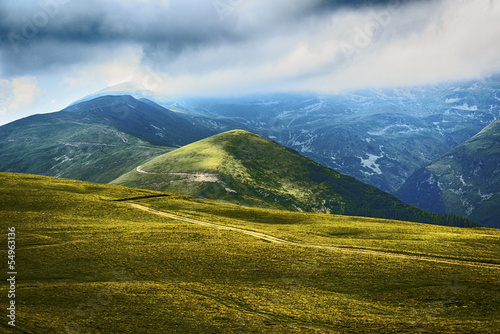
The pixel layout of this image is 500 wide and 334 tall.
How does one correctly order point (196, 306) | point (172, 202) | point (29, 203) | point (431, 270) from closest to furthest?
point (196, 306), point (431, 270), point (29, 203), point (172, 202)

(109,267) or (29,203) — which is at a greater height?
(29,203)

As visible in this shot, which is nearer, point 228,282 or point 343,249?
point 228,282

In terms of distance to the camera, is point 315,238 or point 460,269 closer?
point 460,269

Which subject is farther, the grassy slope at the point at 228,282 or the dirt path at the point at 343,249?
the dirt path at the point at 343,249

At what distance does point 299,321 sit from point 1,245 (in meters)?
51.1

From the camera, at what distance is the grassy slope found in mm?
35688

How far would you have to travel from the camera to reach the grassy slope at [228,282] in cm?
3569

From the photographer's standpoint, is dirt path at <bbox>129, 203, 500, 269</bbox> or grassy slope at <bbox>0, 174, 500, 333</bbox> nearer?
grassy slope at <bbox>0, 174, 500, 333</bbox>

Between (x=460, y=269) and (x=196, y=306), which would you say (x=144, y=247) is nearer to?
(x=196, y=306)

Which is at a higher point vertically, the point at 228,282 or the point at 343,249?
the point at 343,249

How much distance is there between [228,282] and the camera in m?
47.1

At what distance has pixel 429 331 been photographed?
34.1 m

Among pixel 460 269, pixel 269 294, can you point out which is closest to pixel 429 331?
pixel 269 294

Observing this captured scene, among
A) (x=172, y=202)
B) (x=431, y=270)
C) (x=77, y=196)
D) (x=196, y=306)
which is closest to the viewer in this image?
(x=196, y=306)
